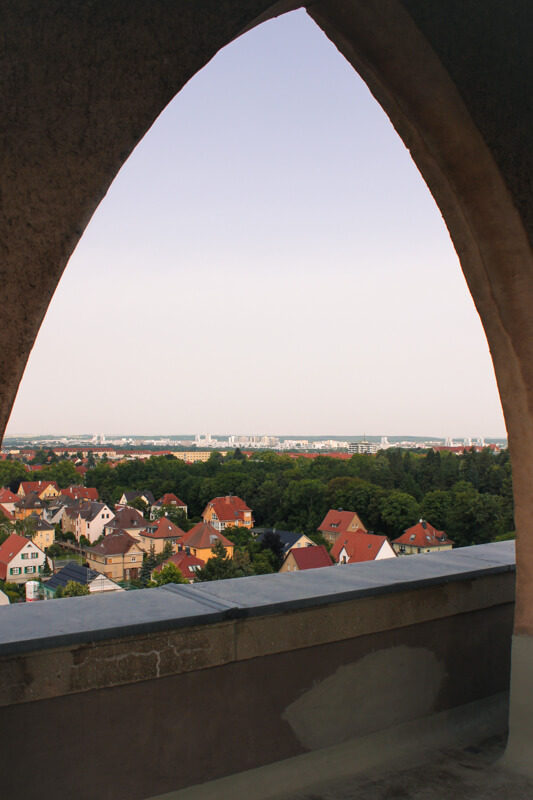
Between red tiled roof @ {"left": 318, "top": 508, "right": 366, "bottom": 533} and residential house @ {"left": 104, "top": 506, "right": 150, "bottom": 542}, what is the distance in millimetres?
8473

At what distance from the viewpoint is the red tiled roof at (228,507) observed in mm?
20766

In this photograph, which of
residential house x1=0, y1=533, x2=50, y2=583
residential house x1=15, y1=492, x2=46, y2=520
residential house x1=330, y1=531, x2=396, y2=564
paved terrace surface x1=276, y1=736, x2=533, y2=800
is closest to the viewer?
paved terrace surface x1=276, y1=736, x2=533, y2=800

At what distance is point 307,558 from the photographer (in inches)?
598

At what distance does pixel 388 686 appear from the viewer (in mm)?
2068

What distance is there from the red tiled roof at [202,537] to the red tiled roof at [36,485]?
4865 mm

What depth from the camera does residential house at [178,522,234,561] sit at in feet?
63.6

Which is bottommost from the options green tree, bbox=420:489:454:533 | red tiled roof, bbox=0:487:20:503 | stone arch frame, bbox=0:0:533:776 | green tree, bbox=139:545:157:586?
green tree, bbox=139:545:157:586

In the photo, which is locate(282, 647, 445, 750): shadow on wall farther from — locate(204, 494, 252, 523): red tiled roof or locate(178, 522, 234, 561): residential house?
locate(204, 494, 252, 523): red tiled roof

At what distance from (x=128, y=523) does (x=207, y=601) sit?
22024mm

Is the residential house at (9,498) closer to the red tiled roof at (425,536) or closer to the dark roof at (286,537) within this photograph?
the dark roof at (286,537)

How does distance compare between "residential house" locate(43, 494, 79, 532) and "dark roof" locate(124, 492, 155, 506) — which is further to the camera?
"dark roof" locate(124, 492, 155, 506)

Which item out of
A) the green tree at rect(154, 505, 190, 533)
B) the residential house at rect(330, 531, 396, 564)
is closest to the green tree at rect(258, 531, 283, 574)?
the residential house at rect(330, 531, 396, 564)

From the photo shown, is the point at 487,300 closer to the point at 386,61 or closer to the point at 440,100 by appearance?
the point at 440,100

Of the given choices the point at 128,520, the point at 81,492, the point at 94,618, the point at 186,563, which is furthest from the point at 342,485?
the point at 94,618
